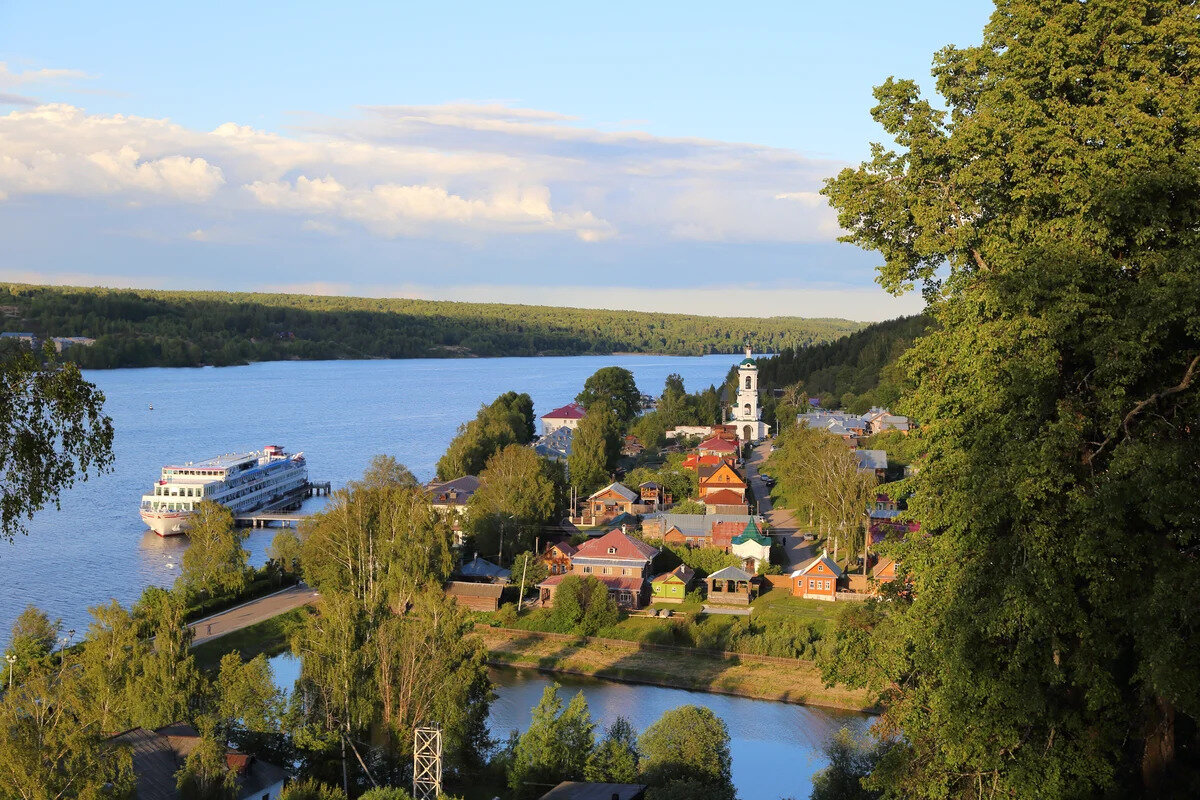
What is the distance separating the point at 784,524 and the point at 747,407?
27.0 metres

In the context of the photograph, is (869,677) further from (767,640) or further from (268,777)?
(767,640)

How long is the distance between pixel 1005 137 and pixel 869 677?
208 inches

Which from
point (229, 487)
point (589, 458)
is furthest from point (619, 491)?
point (229, 487)

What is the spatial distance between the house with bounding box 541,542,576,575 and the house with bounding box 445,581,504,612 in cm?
228

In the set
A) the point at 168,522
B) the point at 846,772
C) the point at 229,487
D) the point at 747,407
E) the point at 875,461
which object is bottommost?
the point at 168,522

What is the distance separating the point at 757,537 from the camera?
113 feet

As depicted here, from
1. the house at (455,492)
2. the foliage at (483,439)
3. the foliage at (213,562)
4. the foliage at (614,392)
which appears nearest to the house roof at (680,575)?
the house at (455,492)

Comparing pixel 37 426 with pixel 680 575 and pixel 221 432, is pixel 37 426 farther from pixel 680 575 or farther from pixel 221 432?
pixel 221 432

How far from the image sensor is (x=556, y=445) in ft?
192

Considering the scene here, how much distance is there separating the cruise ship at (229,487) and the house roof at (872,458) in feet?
88.1

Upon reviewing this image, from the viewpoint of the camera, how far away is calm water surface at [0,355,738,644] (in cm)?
3497

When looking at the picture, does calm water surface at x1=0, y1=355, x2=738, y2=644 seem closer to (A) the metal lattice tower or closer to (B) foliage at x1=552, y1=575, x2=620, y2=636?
(B) foliage at x1=552, y1=575, x2=620, y2=636

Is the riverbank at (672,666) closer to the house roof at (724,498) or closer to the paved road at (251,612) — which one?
the paved road at (251,612)

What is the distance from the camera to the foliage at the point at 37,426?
697 centimetres
